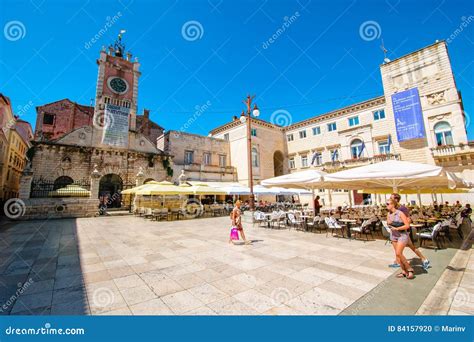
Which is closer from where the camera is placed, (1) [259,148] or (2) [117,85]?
(2) [117,85]

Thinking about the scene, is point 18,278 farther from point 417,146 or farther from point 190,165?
point 417,146

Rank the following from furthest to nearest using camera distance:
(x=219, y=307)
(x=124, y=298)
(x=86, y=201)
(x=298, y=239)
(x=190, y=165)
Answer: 1. (x=190, y=165)
2. (x=86, y=201)
3. (x=298, y=239)
4. (x=124, y=298)
5. (x=219, y=307)

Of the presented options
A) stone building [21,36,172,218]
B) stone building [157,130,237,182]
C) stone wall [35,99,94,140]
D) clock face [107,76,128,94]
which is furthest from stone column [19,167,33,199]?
stone wall [35,99,94,140]

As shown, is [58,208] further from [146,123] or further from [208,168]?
[146,123]

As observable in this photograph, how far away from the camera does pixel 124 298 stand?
11.1 ft

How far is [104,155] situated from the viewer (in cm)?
2161

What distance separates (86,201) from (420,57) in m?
33.4

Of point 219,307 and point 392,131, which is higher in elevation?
point 392,131

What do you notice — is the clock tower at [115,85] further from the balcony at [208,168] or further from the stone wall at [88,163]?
the balcony at [208,168]

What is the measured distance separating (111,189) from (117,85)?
39.5 feet

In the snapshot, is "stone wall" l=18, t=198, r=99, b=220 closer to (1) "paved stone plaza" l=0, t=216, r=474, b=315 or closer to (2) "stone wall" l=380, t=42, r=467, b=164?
(1) "paved stone plaza" l=0, t=216, r=474, b=315

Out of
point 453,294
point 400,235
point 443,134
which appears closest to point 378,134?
point 443,134
